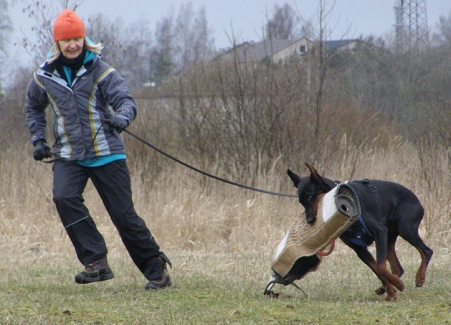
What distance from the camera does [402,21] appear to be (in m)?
27.9

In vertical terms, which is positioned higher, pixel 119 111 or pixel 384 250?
pixel 119 111

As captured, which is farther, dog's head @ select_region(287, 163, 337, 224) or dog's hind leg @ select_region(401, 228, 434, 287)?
dog's hind leg @ select_region(401, 228, 434, 287)

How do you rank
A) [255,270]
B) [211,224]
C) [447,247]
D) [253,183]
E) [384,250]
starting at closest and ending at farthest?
1. [384,250]
2. [255,270]
3. [447,247]
4. [211,224]
5. [253,183]

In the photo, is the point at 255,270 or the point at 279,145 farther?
the point at 279,145

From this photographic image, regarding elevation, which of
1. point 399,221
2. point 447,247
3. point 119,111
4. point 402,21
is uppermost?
point 402,21

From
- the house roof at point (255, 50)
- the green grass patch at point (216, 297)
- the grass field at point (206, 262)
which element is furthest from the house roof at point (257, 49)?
the green grass patch at point (216, 297)

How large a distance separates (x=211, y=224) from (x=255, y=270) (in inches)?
109

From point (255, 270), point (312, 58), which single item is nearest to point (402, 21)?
point (312, 58)

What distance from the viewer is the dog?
207 inches

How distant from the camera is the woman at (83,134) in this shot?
18.3 feet

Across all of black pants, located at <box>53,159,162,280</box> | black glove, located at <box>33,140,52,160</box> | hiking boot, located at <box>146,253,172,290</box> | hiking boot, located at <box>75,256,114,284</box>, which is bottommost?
hiking boot, located at <box>146,253,172,290</box>

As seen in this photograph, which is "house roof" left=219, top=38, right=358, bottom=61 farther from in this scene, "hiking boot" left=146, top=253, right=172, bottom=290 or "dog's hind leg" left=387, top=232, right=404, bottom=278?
"hiking boot" left=146, top=253, right=172, bottom=290

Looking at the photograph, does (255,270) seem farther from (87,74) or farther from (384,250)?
(87,74)

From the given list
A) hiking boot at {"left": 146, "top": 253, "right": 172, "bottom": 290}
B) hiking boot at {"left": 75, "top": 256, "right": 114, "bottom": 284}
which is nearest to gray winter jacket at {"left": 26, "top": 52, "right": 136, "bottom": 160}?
hiking boot at {"left": 75, "top": 256, "right": 114, "bottom": 284}
